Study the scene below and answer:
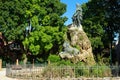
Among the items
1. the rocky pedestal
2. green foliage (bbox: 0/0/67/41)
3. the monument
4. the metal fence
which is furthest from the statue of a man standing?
green foliage (bbox: 0/0/67/41)

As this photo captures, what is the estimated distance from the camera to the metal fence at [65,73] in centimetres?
2634

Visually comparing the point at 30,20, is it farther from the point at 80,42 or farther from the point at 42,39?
the point at 80,42

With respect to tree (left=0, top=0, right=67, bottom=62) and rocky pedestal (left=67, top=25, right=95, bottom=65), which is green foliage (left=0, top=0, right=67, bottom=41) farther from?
rocky pedestal (left=67, top=25, right=95, bottom=65)

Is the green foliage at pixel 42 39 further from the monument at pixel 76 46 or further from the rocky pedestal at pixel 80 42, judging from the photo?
the rocky pedestal at pixel 80 42

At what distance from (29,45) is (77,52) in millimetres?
21335

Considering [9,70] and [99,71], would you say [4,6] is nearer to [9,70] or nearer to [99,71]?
[9,70]

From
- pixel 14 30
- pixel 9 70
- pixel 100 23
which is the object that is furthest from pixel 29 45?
pixel 9 70

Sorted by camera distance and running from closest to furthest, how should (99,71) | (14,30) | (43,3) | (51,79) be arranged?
(51,79)
(99,71)
(14,30)
(43,3)

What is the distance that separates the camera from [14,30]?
4912 centimetres

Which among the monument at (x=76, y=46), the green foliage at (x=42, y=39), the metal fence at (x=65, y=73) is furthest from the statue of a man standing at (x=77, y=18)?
the green foliage at (x=42, y=39)

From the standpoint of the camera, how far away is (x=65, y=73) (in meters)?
26.6

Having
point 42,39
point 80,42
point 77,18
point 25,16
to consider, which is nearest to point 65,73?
point 80,42

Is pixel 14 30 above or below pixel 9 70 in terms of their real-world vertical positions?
above

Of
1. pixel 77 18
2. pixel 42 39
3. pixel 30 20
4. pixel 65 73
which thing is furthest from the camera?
pixel 30 20
